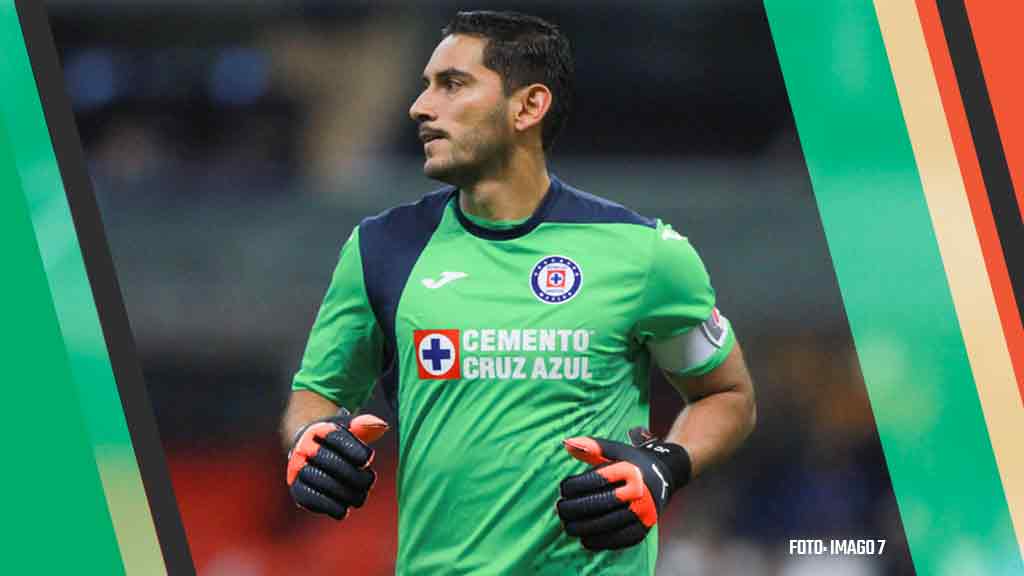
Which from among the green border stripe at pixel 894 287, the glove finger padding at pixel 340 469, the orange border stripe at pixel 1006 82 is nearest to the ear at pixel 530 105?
the green border stripe at pixel 894 287

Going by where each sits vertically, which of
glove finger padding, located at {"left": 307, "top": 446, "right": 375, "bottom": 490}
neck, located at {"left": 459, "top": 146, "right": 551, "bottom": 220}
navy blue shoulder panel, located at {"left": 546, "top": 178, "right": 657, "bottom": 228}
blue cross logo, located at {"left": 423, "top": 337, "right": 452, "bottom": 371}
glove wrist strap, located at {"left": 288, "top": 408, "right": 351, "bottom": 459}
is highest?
neck, located at {"left": 459, "top": 146, "right": 551, "bottom": 220}

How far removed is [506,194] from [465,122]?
0.18m

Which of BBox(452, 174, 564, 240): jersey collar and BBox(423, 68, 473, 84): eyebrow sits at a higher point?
BBox(423, 68, 473, 84): eyebrow

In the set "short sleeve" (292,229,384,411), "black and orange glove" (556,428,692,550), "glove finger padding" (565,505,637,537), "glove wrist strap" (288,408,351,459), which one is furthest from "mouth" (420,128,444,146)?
"glove finger padding" (565,505,637,537)

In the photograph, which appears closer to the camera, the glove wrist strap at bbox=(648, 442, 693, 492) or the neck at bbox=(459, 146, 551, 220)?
the glove wrist strap at bbox=(648, 442, 693, 492)

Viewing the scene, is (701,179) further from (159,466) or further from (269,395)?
(159,466)

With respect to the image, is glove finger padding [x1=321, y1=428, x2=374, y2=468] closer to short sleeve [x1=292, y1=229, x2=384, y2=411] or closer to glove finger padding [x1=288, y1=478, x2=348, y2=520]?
glove finger padding [x1=288, y1=478, x2=348, y2=520]

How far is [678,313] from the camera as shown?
2824 millimetres

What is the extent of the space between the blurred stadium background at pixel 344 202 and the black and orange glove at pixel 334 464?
580 mm

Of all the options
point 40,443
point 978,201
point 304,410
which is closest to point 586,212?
point 304,410

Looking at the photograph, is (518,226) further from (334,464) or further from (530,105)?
(334,464)

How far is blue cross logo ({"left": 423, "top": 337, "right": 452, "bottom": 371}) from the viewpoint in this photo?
9.27ft

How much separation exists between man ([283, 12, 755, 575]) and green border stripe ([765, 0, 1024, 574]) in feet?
1.59

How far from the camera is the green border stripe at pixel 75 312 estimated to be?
333 cm
